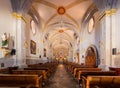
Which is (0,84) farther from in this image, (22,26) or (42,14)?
(42,14)

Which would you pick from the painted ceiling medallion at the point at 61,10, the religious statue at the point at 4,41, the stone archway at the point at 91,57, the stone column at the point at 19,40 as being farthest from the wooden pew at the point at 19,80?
the painted ceiling medallion at the point at 61,10

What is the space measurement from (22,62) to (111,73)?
282 inches

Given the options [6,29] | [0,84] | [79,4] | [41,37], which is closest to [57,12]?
[79,4]

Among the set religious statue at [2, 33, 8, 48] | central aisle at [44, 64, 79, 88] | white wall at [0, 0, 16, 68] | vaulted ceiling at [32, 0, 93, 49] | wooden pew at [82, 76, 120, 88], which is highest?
vaulted ceiling at [32, 0, 93, 49]

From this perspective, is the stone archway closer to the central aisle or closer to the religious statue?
the central aisle

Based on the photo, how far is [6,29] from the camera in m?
11.9

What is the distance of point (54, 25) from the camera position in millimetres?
23453

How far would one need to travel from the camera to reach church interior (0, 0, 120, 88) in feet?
17.8

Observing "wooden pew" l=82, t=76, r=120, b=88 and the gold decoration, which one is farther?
the gold decoration

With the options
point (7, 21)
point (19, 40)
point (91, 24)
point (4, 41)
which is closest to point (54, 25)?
point (91, 24)

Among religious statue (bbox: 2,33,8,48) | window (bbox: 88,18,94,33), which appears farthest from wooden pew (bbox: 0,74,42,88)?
window (bbox: 88,18,94,33)

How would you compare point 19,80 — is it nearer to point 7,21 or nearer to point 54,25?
point 7,21

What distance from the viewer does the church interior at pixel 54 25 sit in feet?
17.8

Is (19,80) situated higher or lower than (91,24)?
lower
